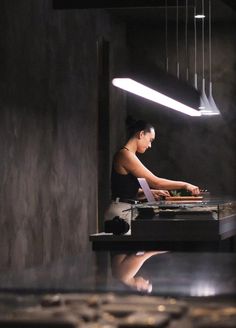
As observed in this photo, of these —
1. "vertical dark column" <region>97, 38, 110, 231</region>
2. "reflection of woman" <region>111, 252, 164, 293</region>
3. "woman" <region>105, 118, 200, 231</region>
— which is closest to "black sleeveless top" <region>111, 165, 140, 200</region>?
"woman" <region>105, 118, 200, 231</region>

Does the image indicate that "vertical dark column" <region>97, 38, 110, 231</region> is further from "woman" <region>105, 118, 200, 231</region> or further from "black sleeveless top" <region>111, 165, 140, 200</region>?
"black sleeveless top" <region>111, 165, 140, 200</region>

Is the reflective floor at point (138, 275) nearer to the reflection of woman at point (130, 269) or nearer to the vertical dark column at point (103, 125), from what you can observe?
the reflection of woman at point (130, 269)

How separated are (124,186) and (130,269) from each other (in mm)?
5053

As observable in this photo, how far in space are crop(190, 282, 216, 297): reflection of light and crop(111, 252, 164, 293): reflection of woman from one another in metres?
0.12

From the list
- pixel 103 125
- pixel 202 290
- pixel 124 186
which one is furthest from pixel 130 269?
pixel 103 125

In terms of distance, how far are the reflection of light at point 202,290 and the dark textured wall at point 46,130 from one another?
177 inches

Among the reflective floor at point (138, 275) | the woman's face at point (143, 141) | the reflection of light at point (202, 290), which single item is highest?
the woman's face at point (143, 141)

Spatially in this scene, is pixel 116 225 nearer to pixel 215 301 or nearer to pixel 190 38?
pixel 215 301

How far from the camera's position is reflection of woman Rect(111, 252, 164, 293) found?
241cm

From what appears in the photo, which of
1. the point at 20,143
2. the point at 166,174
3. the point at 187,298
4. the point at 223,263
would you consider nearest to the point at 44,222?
the point at 20,143

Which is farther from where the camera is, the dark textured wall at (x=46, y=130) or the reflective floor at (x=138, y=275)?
the dark textured wall at (x=46, y=130)

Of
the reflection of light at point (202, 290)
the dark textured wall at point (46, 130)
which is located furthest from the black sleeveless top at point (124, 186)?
the reflection of light at point (202, 290)

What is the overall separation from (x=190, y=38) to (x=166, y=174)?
1798 mm

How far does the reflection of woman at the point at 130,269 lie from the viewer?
2.41 metres
